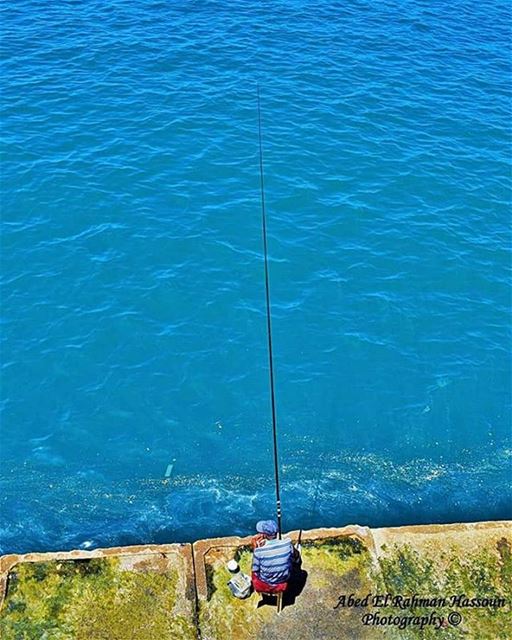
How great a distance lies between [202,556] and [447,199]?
47.9ft

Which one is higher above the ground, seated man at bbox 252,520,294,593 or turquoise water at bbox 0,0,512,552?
seated man at bbox 252,520,294,593

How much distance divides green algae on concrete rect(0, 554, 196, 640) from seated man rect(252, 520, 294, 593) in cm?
143

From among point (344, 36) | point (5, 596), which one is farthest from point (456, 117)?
point (5, 596)

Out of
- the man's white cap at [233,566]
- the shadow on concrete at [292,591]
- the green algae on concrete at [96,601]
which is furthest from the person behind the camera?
the man's white cap at [233,566]

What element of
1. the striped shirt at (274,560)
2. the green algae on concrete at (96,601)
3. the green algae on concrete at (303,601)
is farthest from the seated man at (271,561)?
the green algae on concrete at (96,601)

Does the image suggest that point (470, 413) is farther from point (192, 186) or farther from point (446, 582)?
point (192, 186)

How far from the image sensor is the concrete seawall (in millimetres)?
11195

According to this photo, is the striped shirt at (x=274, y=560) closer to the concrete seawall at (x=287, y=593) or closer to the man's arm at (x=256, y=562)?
the man's arm at (x=256, y=562)

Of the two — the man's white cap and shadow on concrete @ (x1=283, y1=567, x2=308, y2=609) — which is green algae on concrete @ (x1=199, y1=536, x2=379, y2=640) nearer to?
shadow on concrete @ (x1=283, y1=567, x2=308, y2=609)

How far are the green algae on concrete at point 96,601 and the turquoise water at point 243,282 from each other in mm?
2136

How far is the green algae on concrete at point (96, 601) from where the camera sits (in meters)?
11.1

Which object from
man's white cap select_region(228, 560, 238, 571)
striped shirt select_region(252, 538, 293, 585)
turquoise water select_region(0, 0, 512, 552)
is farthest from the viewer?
turquoise water select_region(0, 0, 512, 552)

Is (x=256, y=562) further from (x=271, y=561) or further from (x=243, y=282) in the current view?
(x=243, y=282)

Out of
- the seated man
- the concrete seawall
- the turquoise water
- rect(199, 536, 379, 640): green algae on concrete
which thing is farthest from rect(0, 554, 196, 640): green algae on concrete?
the turquoise water
